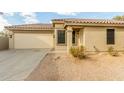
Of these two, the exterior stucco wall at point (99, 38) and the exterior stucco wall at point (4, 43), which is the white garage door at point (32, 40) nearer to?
the exterior stucco wall at point (4, 43)

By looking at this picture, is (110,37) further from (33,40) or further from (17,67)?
(33,40)

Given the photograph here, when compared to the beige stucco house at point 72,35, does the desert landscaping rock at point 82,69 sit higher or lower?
lower

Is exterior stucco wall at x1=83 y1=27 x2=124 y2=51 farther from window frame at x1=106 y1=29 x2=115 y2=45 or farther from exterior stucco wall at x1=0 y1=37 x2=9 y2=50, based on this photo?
exterior stucco wall at x1=0 y1=37 x2=9 y2=50

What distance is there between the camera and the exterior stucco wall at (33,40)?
85.5 ft

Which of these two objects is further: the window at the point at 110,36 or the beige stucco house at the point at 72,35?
the window at the point at 110,36

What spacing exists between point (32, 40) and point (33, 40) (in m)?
0.12

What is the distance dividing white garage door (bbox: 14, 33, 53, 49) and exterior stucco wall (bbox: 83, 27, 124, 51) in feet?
31.7

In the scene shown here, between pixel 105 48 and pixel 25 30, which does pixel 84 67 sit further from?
pixel 25 30

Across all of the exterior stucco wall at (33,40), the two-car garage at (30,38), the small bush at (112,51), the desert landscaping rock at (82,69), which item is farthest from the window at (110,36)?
the exterior stucco wall at (33,40)

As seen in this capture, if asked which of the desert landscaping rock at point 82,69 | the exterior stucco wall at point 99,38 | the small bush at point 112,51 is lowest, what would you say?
the desert landscaping rock at point 82,69

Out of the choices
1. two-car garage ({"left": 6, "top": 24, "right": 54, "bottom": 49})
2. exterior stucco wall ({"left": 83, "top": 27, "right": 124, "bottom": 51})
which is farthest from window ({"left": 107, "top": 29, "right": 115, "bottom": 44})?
two-car garage ({"left": 6, "top": 24, "right": 54, "bottom": 49})

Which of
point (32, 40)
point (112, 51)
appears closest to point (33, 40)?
point (32, 40)

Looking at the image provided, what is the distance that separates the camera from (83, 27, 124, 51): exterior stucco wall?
1712 centimetres

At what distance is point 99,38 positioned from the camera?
17.3 m
